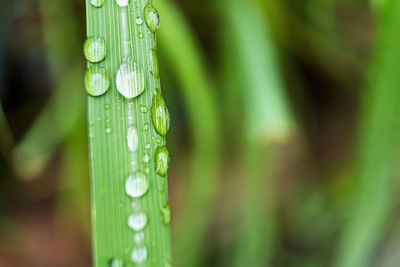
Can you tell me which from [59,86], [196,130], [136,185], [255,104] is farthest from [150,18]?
[59,86]

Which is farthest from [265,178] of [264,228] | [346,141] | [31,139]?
[31,139]

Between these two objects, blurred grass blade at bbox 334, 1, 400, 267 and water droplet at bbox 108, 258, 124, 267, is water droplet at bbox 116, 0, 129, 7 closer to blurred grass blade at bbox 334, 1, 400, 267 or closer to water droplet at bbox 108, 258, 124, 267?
water droplet at bbox 108, 258, 124, 267

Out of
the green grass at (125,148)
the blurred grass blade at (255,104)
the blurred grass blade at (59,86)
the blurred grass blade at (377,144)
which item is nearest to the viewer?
the green grass at (125,148)

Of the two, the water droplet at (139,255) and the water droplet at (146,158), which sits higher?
the water droplet at (146,158)

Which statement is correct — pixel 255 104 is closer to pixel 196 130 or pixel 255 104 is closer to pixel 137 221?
pixel 196 130

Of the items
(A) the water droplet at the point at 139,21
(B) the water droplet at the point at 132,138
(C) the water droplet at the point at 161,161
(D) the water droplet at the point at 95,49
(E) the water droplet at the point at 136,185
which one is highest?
(A) the water droplet at the point at 139,21

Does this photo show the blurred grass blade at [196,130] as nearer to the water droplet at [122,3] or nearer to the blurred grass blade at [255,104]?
the blurred grass blade at [255,104]

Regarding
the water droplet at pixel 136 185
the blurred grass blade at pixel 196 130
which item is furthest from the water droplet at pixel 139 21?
the blurred grass blade at pixel 196 130
